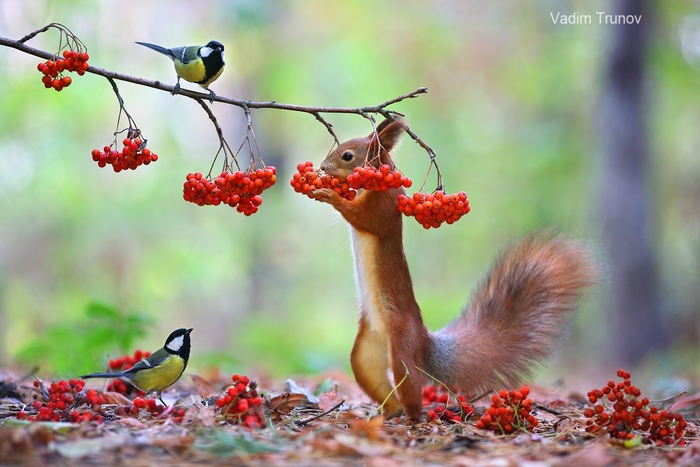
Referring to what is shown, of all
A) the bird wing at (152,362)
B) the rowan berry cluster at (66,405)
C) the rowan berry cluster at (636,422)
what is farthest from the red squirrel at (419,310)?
the rowan berry cluster at (66,405)

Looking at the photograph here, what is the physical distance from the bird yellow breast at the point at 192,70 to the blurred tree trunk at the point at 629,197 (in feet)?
20.7

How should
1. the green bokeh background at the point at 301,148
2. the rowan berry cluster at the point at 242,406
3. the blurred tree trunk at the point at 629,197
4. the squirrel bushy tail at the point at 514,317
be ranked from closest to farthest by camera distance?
the rowan berry cluster at the point at 242,406, the squirrel bushy tail at the point at 514,317, the blurred tree trunk at the point at 629,197, the green bokeh background at the point at 301,148

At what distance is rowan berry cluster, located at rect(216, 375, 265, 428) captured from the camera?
2657 mm

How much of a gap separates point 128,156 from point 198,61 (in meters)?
0.49

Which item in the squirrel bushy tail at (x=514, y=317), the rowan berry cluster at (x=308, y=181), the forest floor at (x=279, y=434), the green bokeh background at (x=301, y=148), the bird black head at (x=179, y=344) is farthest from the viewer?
the green bokeh background at (x=301, y=148)

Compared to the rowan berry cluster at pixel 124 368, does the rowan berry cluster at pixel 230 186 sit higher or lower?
higher

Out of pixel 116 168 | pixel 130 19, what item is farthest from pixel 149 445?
pixel 130 19

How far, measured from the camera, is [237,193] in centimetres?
288

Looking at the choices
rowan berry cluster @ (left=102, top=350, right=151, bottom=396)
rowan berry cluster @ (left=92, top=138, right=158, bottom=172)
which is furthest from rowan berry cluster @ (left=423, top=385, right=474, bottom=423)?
rowan berry cluster @ (left=92, top=138, right=158, bottom=172)

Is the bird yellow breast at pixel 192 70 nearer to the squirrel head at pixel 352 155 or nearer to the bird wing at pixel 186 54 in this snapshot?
the bird wing at pixel 186 54

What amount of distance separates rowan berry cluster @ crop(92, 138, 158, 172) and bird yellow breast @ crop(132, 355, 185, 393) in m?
0.78

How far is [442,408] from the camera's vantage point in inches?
133

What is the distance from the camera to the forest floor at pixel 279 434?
7.18ft

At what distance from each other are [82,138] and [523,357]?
30.4 feet
